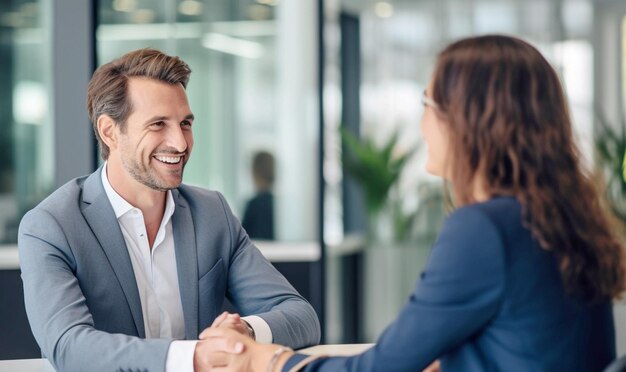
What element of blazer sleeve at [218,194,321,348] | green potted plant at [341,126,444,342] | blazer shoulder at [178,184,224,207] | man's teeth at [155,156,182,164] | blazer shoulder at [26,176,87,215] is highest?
man's teeth at [155,156,182,164]

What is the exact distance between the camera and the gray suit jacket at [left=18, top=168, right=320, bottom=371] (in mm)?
2055

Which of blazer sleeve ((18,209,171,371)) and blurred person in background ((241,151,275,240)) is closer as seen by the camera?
blazer sleeve ((18,209,171,371))

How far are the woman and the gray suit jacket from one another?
2.16ft

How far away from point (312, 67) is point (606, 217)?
4.87 m

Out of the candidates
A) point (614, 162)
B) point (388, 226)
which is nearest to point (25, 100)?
point (388, 226)

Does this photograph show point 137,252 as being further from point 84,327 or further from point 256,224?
point 256,224

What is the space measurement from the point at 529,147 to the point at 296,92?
16.0ft

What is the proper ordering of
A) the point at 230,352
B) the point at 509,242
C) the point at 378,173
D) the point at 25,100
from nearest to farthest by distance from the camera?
the point at 509,242, the point at 230,352, the point at 25,100, the point at 378,173

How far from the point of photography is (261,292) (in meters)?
2.54

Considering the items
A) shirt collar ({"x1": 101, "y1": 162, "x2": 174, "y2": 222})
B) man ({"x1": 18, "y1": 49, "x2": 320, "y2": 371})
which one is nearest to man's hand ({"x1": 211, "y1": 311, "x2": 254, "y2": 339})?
man ({"x1": 18, "y1": 49, "x2": 320, "y2": 371})

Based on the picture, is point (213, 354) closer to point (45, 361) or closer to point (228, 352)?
point (228, 352)

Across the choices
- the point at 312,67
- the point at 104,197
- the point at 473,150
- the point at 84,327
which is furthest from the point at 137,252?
the point at 312,67

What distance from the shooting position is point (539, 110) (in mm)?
1587

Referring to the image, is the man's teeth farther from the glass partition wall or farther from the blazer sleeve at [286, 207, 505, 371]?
the glass partition wall
